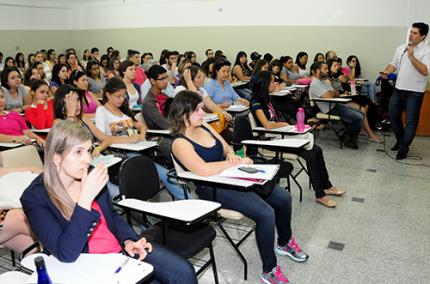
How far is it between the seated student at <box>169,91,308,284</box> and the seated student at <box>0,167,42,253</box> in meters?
0.98

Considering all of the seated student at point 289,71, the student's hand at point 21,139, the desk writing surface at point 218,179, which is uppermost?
the seated student at point 289,71

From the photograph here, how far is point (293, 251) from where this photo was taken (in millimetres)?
2762

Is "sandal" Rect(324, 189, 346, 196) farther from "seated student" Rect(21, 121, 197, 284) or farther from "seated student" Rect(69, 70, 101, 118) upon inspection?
"seated student" Rect(69, 70, 101, 118)

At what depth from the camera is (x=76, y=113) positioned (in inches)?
134

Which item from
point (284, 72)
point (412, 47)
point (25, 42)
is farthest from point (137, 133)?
point (25, 42)

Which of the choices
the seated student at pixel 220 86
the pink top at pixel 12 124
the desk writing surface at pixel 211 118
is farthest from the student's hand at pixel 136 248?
the seated student at pixel 220 86

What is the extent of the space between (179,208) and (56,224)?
2.16 ft

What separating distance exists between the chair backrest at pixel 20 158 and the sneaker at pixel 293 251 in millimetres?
1844

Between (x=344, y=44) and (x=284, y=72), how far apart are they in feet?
5.45

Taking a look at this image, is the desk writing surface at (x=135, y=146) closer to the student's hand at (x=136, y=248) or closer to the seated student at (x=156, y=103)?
the seated student at (x=156, y=103)

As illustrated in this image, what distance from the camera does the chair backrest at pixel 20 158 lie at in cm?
264

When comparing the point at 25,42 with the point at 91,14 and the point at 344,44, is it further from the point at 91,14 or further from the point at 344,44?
the point at 344,44

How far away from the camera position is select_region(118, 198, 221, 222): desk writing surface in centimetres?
194

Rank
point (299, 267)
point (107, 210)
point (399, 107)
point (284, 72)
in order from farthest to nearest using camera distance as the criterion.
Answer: point (284, 72)
point (399, 107)
point (299, 267)
point (107, 210)
